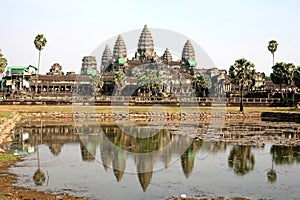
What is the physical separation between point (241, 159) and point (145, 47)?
14930 cm

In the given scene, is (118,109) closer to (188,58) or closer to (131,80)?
(131,80)

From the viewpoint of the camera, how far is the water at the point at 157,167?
19.7 meters

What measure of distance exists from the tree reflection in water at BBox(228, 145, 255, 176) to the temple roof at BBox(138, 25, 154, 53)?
468 ft

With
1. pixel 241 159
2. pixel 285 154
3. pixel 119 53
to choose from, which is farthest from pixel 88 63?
pixel 241 159

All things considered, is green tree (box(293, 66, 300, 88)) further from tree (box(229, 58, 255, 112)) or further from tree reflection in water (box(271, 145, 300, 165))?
tree reflection in water (box(271, 145, 300, 165))

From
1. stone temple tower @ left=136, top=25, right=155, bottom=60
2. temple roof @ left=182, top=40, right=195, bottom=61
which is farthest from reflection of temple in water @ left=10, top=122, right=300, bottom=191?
temple roof @ left=182, top=40, right=195, bottom=61

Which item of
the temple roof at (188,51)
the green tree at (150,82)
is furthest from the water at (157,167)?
the temple roof at (188,51)

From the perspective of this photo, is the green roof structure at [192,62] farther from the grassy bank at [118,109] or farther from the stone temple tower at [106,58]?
the grassy bank at [118,109]

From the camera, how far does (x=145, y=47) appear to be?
176125mm

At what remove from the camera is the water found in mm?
19688

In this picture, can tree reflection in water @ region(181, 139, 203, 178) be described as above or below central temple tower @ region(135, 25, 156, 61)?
below

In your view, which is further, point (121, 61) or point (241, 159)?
point (121, 61)

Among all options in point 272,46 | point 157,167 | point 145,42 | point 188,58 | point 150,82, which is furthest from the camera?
point 188,58

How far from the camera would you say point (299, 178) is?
2270cm
